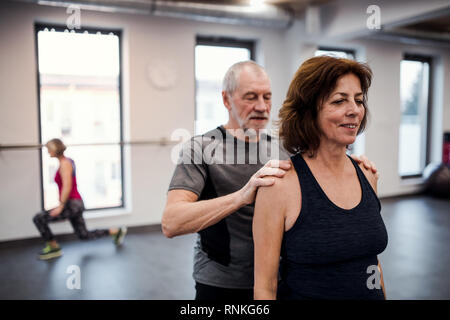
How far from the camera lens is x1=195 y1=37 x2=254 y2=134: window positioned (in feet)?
17.1

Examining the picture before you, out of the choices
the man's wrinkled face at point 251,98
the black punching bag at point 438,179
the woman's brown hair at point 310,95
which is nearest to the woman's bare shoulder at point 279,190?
the woman's brown hair at point 310,95

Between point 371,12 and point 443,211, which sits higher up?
point 371,12

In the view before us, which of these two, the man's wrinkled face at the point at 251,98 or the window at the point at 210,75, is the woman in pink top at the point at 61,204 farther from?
the man's wrinkled face at the point at 251,98

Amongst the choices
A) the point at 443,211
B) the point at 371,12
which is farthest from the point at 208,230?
the point at 443,211

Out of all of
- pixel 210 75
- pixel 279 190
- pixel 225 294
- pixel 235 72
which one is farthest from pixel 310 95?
pixel 210 75

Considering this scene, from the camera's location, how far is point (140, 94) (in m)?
4.65

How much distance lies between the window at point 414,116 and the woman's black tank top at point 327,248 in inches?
245

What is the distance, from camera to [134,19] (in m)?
4.54

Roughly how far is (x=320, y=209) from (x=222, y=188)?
42 cm

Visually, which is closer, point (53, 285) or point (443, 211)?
point (53, 285)

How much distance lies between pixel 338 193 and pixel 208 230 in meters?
0.50

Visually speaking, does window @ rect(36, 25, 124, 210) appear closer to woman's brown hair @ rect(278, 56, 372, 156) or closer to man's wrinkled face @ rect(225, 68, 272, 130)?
man's wrinkled face @ rect(225, 68, 272, 130)

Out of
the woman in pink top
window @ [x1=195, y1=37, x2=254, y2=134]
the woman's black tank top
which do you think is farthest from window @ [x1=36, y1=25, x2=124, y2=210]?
the woman's black tank top

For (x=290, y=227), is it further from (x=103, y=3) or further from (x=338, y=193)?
(x=103, y=3)
